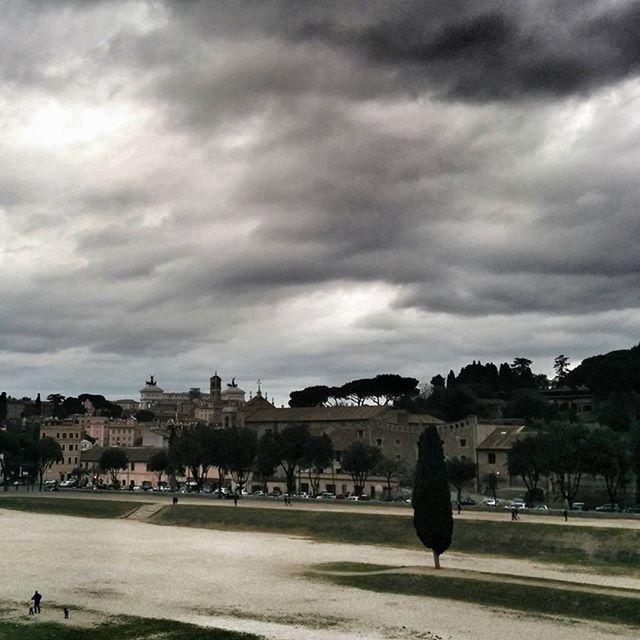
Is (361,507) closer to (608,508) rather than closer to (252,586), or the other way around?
(608,508)

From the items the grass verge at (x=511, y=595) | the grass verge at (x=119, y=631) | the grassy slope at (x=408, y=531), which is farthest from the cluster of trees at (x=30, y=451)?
the grass verge at (x=119, y=631)

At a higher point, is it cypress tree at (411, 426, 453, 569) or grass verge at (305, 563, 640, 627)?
cypress tree at (411, 426, 453, 569)

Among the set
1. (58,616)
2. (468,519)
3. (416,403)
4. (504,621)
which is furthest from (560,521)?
(416,403)

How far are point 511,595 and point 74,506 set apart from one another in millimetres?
69976

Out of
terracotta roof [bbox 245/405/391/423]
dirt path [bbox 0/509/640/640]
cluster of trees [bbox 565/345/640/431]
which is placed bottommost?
dirt path [bbox 0/509/640/640]

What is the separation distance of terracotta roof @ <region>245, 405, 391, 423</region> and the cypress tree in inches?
3029

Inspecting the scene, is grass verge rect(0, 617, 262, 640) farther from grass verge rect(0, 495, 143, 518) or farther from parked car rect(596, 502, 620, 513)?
grass verge rect(0, 495, 143, 518)

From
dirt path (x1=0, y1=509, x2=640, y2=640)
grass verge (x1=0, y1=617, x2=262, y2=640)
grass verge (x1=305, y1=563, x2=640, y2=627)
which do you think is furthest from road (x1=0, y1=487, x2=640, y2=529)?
grass verge (x1=0, y1=617, x2=262, y2=640)

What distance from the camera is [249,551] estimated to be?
58.2 meters

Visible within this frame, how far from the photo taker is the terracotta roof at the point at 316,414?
131 meters

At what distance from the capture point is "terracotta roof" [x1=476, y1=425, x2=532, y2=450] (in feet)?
340

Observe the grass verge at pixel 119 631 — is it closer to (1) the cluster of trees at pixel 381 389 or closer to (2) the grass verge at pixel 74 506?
(2) the grass verge at pixel 74 506

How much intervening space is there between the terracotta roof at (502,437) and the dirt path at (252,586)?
4374 centimetres

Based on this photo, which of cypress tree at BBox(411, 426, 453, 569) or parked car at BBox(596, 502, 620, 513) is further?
parked car at BBox(596, 502, 620, 513)
